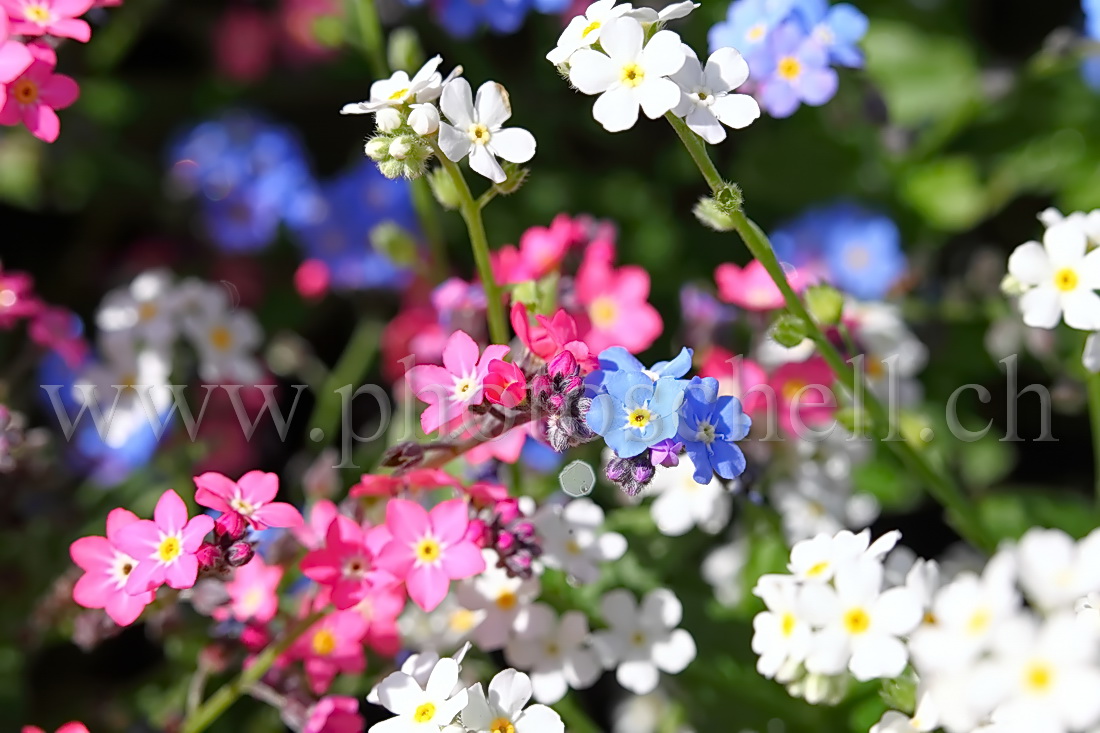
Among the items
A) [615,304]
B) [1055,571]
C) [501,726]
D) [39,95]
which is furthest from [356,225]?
[1055,571]

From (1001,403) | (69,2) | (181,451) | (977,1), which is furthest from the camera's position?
(977,1)

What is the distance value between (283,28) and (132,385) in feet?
4.70

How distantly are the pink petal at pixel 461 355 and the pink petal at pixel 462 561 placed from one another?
0.28 metres

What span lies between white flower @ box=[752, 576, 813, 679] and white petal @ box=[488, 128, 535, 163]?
0.75m

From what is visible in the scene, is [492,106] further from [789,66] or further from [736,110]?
[789,66]

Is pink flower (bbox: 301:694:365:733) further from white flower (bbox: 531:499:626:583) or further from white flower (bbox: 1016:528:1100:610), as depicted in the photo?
white flower (bbox: 1016:528:1100:610)

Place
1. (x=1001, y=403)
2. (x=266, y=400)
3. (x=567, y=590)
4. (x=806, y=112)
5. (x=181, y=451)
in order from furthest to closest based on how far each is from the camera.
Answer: (x=806, y=112) < (x=1001, y=403) < (x=266, y=400) < (x=181, y=451) < (x=567, y=590)

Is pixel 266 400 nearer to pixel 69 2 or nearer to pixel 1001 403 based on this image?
pixel 69 2

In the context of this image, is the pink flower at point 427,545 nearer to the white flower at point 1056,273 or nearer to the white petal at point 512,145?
the white petal at point 512,145

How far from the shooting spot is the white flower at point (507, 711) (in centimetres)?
163

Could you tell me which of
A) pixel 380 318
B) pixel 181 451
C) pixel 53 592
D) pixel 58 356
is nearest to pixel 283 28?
pixel 380 318

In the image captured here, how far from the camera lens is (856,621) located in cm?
157

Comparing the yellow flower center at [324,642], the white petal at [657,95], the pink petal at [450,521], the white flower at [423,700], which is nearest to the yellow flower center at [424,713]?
the white flower at [423,700]

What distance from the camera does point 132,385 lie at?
106 inches
